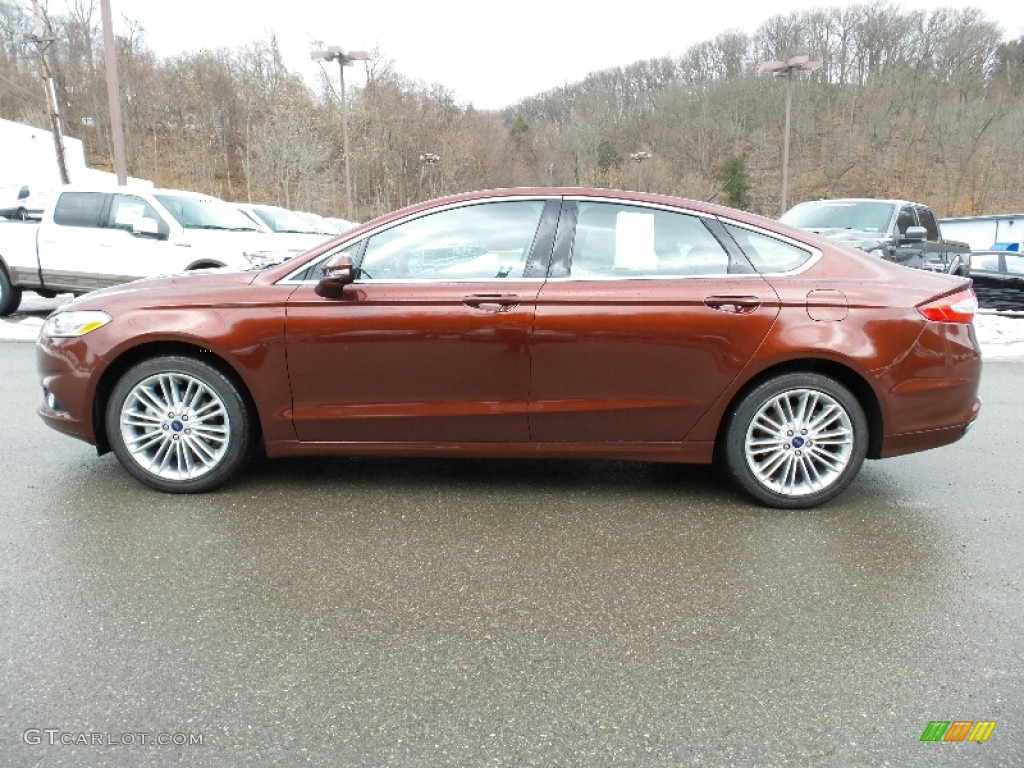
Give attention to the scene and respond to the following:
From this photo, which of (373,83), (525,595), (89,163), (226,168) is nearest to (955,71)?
(373,83)

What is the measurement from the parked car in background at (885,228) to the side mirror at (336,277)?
7891mm

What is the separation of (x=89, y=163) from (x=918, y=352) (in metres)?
70.2

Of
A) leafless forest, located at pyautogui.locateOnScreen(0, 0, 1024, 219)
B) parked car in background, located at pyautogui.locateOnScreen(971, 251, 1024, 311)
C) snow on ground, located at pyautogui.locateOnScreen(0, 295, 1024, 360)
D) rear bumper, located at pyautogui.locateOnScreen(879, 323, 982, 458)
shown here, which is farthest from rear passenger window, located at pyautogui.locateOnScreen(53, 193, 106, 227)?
leafless forest, located at pyautogui.locateOnScreen(0, 0, 1024, 219)

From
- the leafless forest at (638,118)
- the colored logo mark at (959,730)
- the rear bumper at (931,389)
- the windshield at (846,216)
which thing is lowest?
the colored logo mark at (959,730)

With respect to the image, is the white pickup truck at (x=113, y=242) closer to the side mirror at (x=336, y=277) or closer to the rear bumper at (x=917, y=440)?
the side mirror at (x=336, y=277)

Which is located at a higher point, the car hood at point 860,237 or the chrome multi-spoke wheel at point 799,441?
the car hood at point 860,237

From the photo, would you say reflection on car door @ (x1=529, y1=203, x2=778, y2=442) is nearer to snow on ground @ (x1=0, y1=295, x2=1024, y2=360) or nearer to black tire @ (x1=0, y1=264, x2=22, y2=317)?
snow on ground @ (x1=0, y1=295, x2=1024, y2=360)

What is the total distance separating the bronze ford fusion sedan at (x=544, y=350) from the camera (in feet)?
12.2

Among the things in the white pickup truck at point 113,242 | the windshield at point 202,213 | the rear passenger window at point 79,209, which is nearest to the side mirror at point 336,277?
the white pickup truck at point 113,242

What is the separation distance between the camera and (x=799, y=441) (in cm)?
382

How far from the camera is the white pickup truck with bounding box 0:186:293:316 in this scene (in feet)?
32.5

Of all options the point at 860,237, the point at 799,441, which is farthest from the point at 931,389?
the point at 860,237

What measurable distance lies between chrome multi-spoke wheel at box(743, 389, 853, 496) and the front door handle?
1377 mm

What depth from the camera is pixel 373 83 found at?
52000mm
